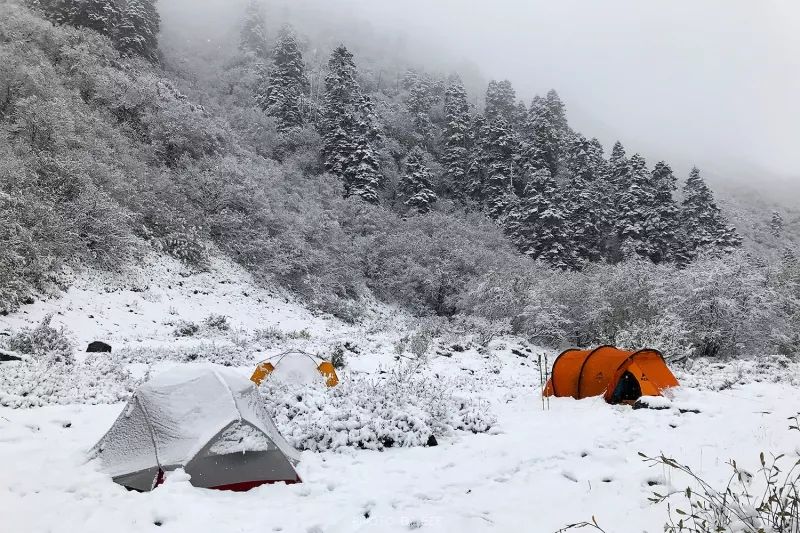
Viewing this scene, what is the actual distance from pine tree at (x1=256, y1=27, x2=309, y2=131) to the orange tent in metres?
32.9

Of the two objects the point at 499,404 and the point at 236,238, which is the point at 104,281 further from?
the point at 499,404

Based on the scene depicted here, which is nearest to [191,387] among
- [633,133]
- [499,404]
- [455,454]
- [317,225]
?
[455,454]

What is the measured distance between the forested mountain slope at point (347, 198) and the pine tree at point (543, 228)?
136 millimetres

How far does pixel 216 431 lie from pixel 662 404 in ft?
27.2

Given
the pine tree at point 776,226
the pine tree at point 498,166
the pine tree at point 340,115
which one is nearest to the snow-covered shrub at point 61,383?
the pine tree at point 340,115

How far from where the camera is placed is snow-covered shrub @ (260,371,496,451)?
7820mm

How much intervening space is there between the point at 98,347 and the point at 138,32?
109 feet

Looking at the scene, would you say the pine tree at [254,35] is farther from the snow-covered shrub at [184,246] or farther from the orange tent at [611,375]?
the orange tent at [611,375]

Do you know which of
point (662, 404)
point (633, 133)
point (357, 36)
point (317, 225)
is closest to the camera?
point (662, 404)

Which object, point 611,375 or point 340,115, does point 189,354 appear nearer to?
point 611,375

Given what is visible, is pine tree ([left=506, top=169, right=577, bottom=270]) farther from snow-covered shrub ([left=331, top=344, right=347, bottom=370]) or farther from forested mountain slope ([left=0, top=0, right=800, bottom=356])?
snow-covered shrub ([left=331, top=344, right=347, bottom=370])

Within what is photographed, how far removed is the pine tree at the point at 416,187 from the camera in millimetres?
37156

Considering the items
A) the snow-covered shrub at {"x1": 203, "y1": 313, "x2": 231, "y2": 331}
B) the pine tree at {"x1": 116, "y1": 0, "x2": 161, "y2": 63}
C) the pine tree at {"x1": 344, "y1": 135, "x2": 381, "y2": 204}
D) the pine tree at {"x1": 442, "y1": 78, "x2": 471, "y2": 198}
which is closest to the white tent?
the snow-covered shrub at {"x1": 203, "y1": 313, "x2": 231, "y2": 331}

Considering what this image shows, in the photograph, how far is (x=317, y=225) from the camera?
92.3 feet
